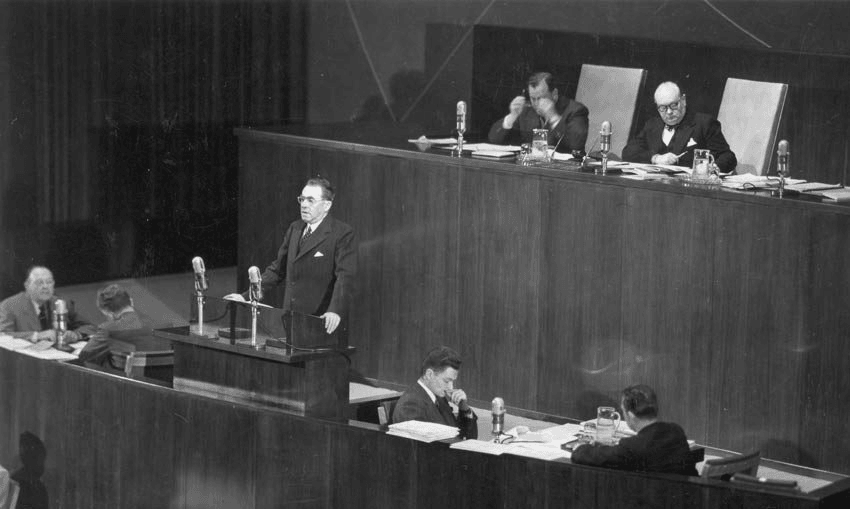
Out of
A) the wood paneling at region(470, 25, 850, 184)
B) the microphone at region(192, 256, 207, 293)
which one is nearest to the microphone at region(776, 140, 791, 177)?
the wood paneling at region(470, 25, 850, 184)

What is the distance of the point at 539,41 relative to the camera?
29.8 ft

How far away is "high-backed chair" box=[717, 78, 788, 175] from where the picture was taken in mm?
7605

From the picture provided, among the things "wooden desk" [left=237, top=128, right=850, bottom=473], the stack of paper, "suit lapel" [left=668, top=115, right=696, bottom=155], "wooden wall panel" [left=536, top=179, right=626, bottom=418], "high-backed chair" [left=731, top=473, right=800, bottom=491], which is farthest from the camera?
"suit lapel" [left=668, top=115, right=696, bottom=155]

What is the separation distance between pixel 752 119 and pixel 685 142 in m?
0.40

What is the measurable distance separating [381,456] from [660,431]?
3.39 feet

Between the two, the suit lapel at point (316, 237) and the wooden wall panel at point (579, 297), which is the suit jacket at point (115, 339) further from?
the wooden wall panel at point (579, 297)

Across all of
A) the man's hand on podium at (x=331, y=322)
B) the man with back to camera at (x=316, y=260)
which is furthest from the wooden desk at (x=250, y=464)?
the man with back to camera at (x=316, y=260)

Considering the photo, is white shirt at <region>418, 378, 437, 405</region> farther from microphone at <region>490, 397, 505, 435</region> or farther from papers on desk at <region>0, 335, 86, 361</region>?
papers on desk at <region>0, 335, 86, 361</region>

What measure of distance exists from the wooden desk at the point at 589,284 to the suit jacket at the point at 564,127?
569mm

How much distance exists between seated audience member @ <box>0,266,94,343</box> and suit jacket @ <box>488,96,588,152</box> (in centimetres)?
235

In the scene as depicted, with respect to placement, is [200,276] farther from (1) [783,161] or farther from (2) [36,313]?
(1) [783,161]

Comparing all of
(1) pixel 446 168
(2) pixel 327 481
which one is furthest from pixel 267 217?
(2) pixel 327 481

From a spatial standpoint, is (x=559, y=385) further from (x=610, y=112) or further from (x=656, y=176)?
(x=610, y=112)

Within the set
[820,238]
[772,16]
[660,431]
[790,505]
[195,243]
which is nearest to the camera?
[790,505]
